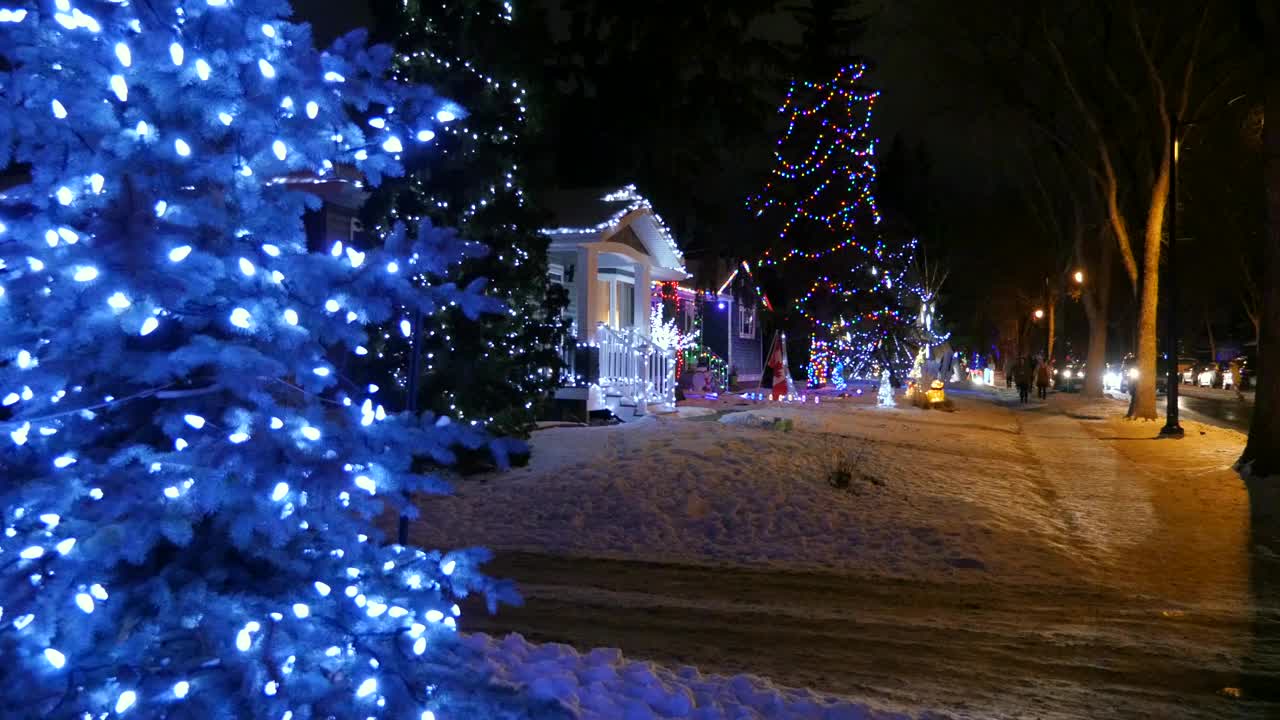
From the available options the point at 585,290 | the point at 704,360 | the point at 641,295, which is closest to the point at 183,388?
the point at 585,290

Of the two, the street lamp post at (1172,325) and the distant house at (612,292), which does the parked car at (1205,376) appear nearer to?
the street lamp post at (1172,325)

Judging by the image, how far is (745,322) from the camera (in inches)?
1714

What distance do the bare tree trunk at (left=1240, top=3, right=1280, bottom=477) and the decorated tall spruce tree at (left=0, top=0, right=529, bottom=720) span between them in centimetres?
1569

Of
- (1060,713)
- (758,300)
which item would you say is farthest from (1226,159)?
(1060,713)

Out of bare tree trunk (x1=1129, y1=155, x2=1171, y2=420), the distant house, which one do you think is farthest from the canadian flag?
bare tree trunk (x1=1129, y1=155, x2=1171, y2=420)

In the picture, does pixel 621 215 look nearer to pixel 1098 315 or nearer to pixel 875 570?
pixel 875 570

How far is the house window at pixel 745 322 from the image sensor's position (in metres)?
42.2

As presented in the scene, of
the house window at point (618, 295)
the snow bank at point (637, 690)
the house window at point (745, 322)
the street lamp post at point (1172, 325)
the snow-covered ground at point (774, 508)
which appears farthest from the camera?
the house window at point (745, 322)

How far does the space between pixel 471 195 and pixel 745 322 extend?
1234 inches

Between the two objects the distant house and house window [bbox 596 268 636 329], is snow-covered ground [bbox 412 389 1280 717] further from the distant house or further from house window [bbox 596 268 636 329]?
house window [bbox 596 268 636 329]

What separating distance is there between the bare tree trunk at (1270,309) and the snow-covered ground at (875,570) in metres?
0.73

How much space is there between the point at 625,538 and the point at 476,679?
553 centimetres

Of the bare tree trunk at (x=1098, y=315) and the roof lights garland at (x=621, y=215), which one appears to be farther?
the bare tree trunk at (x=1098, y=315)

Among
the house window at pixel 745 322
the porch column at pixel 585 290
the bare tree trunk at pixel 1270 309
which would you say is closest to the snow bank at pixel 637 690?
the bare tree trunk at pixel 1270 309
